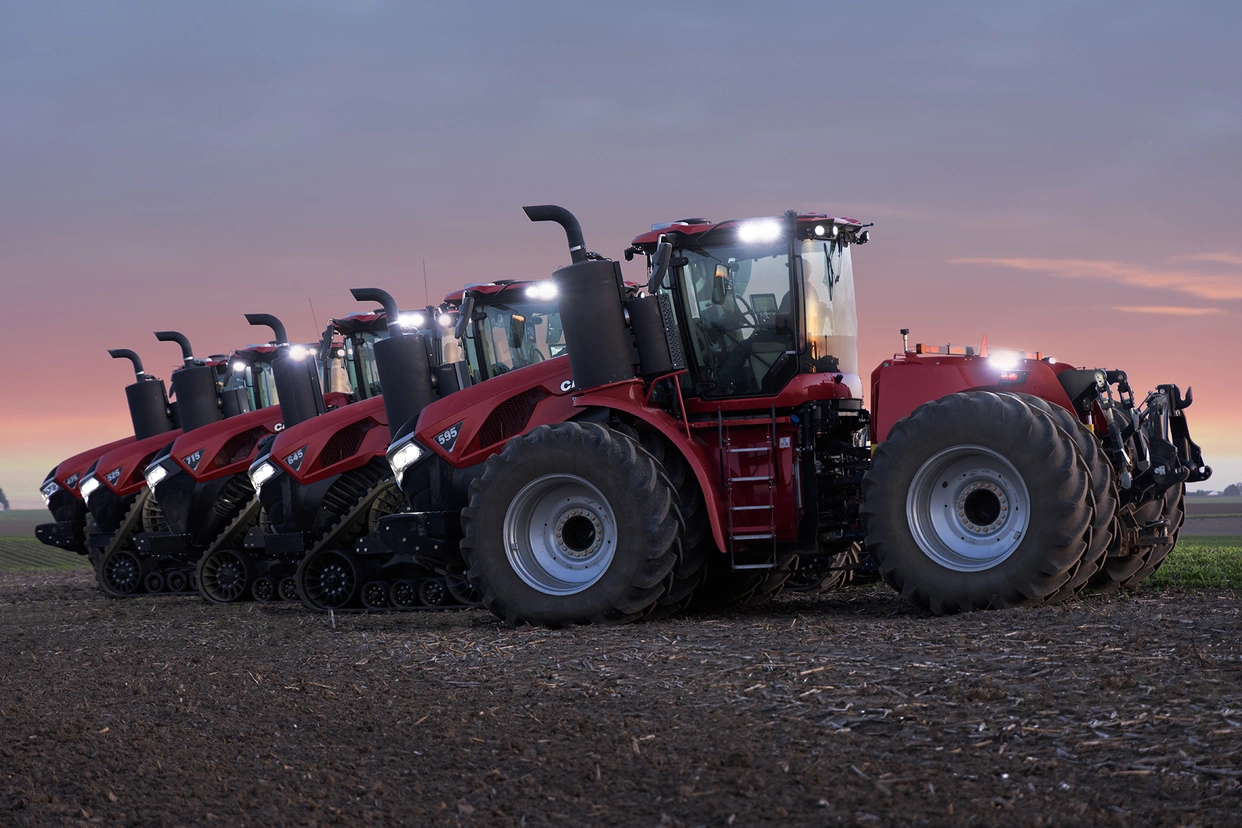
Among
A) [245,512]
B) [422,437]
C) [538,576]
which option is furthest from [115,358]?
[538,576]

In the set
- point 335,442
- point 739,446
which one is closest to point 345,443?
point 335,442

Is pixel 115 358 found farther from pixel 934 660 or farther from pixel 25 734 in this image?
pixel 934 660

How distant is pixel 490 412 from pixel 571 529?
1.84m

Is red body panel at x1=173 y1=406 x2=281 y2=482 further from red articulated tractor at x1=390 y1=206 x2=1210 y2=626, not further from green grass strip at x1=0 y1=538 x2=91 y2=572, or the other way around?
green grass strip at x1=0 y1=538 x2=91 y2=572

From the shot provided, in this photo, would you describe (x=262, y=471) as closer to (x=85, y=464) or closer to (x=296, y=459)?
(x=296, y=459)

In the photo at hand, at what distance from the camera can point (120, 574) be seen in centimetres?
1881

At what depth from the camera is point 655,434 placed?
33.7 feet

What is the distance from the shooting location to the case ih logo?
49.1 ft

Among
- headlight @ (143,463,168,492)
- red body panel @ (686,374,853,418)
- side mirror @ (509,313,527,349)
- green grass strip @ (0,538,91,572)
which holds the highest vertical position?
side mirror @ (509,313,527,349)

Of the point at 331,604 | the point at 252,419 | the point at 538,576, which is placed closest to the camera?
the point at 538,576

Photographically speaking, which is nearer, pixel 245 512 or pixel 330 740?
pixel 330 740

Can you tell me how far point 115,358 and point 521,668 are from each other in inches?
683

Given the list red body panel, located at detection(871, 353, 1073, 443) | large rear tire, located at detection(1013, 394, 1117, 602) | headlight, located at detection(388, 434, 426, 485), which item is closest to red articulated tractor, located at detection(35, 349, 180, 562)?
headlight, located at detection(388, 434, 426, 485)

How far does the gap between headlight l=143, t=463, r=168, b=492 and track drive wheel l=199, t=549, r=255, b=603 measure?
1.70 metres
